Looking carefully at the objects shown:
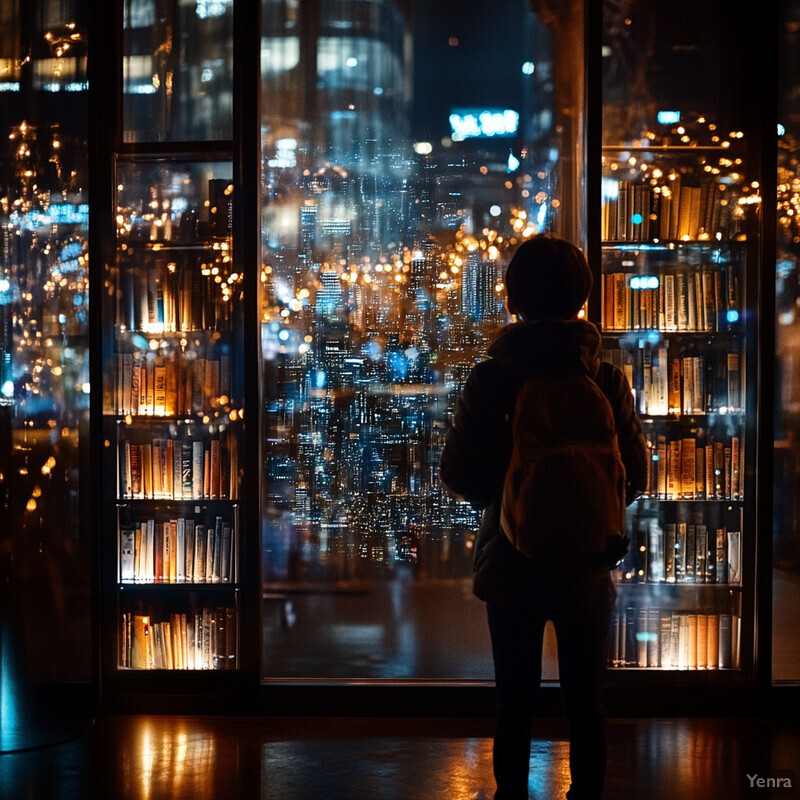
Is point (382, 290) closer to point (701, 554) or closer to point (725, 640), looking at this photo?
point (701, 554)

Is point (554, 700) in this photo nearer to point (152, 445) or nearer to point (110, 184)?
point (152, 445)

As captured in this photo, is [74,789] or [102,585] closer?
[74,789]

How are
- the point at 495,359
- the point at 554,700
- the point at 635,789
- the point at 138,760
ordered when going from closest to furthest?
the point at 495,359
the point at 635,789
the point at 138,760
the point at 554,700

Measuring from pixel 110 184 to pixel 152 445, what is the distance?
1178 millimetres

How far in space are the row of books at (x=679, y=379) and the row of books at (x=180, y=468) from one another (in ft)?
5.81

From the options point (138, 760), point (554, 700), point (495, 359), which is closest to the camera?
point (495, 359)

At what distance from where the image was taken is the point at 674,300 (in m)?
3.95

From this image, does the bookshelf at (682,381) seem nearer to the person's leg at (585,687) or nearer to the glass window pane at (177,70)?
the person's leg at (585,687)

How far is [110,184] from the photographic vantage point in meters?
3.93

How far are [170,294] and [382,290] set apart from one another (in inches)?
37.7

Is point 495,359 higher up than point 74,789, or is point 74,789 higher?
point 495,359

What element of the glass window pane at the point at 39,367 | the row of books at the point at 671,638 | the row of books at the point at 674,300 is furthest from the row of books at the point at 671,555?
the glass window pane at the point at 39,367

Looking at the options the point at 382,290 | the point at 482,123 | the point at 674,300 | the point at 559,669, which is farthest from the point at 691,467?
the point at 559,669

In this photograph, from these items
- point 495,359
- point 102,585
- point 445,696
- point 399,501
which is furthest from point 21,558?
point 495,359
